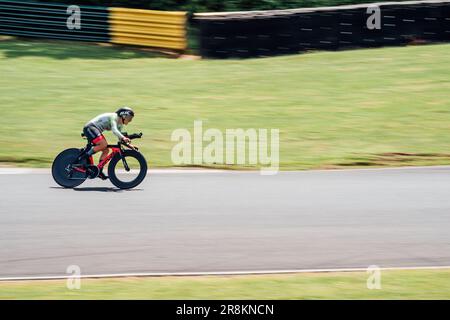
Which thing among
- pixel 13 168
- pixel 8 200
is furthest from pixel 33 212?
pixel 13 168

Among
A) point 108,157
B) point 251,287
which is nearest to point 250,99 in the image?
point 108,157

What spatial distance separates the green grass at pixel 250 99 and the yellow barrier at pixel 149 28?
48 centimetres

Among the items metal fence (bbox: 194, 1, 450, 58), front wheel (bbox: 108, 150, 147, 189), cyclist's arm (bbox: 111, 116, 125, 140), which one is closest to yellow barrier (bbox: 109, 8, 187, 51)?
metal fence (bbox: 194, 1, 450, 58)

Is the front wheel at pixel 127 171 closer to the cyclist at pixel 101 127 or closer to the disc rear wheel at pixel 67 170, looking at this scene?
the cyclist at pixel 101 127

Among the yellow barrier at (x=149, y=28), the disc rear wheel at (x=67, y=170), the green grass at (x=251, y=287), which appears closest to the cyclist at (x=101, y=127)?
the disc rear wheel at (x=67, y=170)

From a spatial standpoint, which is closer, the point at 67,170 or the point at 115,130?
the point at 115,130

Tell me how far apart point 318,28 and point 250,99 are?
5.11 metres

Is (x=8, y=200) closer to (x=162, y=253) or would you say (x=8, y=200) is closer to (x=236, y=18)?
(x=162, y=253)

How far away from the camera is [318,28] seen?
1019 inches

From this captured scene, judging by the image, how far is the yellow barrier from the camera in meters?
26.9

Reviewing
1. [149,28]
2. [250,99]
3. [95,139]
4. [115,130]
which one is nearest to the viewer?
[115,130]

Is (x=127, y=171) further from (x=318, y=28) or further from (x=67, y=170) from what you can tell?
(x=318, y=28)

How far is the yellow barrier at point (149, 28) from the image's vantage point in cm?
2686

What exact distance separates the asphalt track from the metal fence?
9709mm
